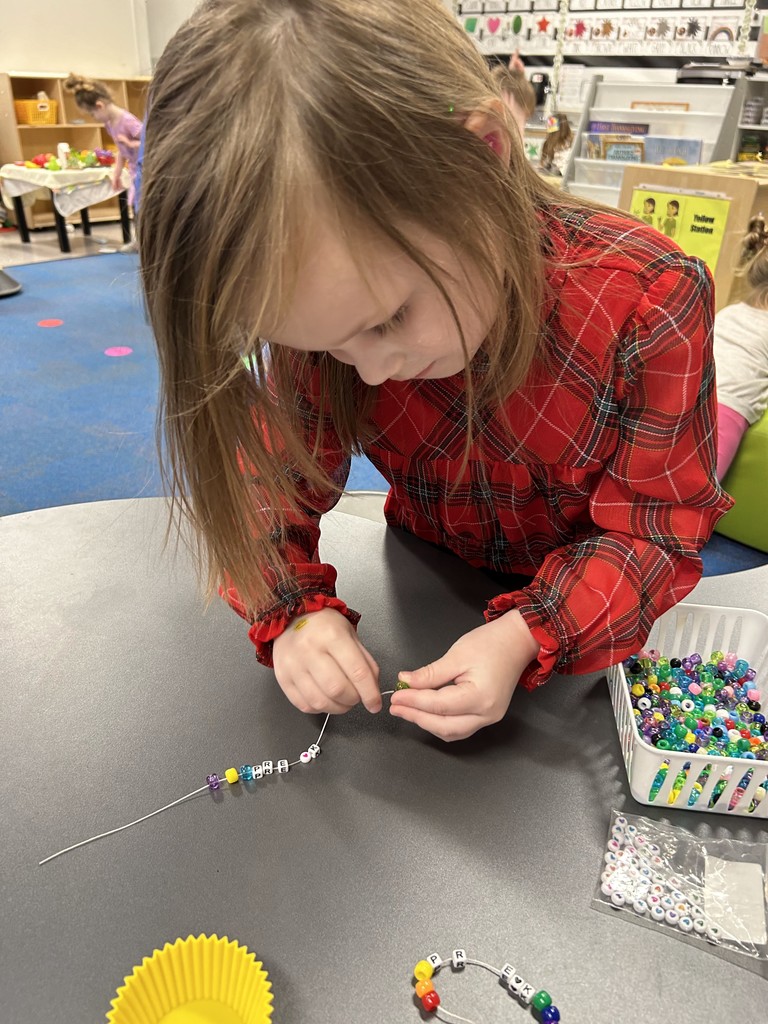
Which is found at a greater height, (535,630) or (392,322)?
(392,322)

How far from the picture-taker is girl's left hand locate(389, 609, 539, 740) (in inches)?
22.4

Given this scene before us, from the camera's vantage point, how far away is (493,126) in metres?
0.48

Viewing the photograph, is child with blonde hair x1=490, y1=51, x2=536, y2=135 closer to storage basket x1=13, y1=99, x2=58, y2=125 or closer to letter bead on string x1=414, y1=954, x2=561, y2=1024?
letter bead on string x1=414, y1=954, x2=561, y2=1024

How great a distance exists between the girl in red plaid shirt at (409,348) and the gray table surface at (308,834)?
0.05 meters

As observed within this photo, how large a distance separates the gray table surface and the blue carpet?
0.92 m

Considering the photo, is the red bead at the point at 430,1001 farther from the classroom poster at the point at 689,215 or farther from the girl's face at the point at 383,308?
the classroom poster at the point at 689,215

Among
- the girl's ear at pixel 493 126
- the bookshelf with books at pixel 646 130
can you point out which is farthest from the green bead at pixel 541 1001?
the bookshelf with books at pixel 646 130

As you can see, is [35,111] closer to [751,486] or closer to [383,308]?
[751,486]

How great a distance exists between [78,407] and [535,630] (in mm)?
2487

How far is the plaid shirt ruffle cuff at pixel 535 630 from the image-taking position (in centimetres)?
61

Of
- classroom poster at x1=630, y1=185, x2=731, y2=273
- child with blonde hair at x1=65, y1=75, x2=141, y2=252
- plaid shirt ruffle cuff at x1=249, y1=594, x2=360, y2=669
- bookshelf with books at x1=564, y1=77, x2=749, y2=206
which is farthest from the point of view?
child with blonde hair at x1=65, y1=75, x2=141, y2=252

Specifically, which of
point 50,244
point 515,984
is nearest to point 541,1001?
point 515,984

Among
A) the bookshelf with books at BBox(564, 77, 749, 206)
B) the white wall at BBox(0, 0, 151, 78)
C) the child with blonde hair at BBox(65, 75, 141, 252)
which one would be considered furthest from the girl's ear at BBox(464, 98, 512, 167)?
the white wall at BBox(0, 0, 151, 78)

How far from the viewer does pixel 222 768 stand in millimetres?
578
